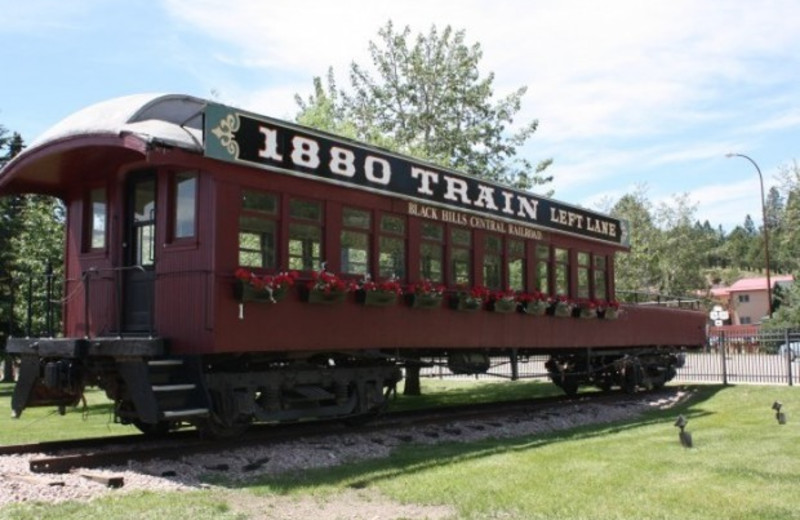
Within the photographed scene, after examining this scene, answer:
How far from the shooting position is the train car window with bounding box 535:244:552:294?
1414 centimetres

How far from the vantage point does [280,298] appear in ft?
29.6

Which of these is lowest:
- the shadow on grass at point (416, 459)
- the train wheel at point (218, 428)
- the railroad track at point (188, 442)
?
the shadow on grass at point (416, 459)

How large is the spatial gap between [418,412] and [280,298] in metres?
3.90

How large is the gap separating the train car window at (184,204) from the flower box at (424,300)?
337 cm

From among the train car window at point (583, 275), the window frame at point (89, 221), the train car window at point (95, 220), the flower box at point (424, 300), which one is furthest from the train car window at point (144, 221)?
the train car window at point (583, 275)

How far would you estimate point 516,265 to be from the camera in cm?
1373

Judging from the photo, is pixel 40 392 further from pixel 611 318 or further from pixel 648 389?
pixel 648 389

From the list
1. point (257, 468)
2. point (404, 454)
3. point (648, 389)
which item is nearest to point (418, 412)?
point (404, 454)

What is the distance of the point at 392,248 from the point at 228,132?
3.20m

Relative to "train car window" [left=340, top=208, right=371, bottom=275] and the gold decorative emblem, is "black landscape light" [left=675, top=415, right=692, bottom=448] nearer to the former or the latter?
"train car window" [left=340, top=208, right=371, bottom=275]

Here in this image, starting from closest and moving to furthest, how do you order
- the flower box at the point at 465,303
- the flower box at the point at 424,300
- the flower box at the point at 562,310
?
1. the flower box at the point at 424,300
2. the flower box at the point at 465,303
3. the flower box at the point at 562,310

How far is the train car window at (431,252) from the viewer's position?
37.9 ft

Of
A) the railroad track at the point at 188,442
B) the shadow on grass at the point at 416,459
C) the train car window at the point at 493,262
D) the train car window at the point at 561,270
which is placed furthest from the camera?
the train car window at the point at 561,270

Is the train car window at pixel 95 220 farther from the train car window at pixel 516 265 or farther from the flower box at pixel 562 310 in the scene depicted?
the flower box at pixel 562 310
